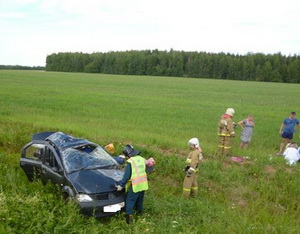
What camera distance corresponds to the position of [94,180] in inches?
253

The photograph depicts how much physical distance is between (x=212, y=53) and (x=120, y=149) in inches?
4035

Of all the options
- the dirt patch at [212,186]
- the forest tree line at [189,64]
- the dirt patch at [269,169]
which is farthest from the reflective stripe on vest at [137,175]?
the forest tree line at [189,64]

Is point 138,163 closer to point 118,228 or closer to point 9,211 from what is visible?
point 118,228

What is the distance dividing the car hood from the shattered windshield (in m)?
0.23

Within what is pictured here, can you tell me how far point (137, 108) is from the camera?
68.1 ft

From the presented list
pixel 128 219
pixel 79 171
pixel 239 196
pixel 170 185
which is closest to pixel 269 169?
pixel 239 196

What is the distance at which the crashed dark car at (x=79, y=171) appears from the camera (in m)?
6.13

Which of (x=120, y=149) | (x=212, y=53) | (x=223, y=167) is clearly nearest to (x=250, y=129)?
(x=223, y=167)

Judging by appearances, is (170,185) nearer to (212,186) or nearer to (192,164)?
(212,186)

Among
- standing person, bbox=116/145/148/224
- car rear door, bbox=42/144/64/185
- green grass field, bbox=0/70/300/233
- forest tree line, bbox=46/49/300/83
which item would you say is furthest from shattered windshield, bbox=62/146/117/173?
forest tree line, bbox=46/49/300/83

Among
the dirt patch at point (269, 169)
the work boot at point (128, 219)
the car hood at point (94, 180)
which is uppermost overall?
the car hood at point (94, 180)

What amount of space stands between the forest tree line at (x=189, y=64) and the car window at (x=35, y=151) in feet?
294

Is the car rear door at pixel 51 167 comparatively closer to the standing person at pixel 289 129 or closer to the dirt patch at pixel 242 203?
the dirt patch at pixel 242 203

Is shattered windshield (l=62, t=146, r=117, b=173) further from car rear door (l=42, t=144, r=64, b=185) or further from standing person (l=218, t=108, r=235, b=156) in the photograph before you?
standing person (l=218, t=108, r=235, b=156)
